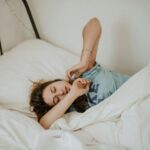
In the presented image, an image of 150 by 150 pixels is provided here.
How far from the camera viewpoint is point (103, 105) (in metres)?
1.38

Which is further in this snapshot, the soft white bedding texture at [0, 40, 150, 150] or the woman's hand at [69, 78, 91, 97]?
the woman's hand at [69, 78, 91, 97]

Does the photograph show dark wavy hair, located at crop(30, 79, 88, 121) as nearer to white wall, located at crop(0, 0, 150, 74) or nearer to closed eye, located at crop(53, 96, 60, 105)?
closed eye, located at crop(53, 96, 60, 105)

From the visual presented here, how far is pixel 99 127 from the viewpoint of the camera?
52.1 inches

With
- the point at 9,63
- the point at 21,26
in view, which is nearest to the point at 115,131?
the point at 9,63

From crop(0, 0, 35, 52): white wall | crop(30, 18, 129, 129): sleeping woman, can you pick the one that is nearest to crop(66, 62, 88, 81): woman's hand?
crop(30, 18, 129, 129): sleeping woman

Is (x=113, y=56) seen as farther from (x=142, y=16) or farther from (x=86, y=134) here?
(x=86, y=134)

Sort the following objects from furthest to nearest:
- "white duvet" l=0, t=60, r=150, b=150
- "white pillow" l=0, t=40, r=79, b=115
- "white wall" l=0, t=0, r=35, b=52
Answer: "white wall" l=0, t=0, r=35, b=52, "white pillow" l=0, t=40, r=79, b=115, "white duvet" l=0, t=60, r=150, b=150

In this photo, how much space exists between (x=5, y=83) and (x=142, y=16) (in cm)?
84

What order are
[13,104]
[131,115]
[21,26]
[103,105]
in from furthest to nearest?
1. [21,26]
2. [13,104]
3. [103,105]
4. [131,115]

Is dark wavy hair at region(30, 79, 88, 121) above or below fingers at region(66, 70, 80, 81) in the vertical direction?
below

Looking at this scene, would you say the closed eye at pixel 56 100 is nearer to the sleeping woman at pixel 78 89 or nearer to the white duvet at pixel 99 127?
the sleeping woman at pixel 78 89

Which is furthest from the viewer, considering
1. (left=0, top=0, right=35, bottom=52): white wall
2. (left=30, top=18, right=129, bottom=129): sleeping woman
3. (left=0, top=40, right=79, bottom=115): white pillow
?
(left=0, top=0, right=35, bottom=52): white wall

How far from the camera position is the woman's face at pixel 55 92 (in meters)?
1.50

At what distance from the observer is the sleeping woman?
146 cm
